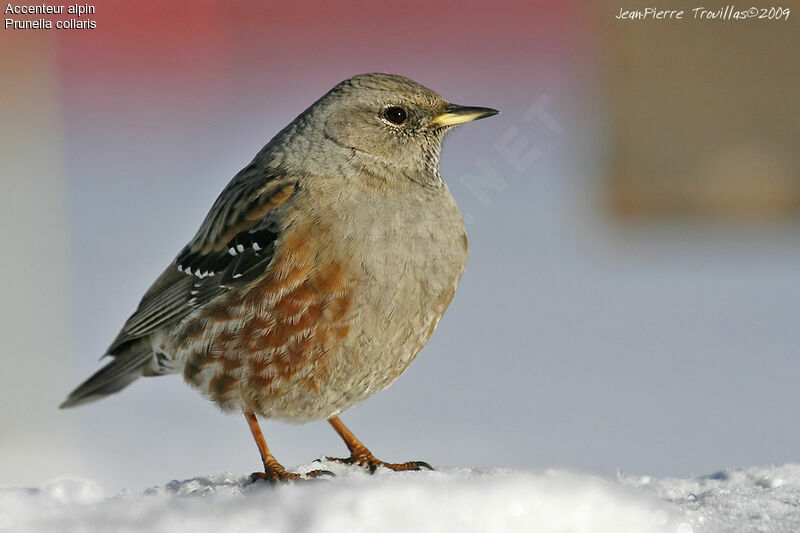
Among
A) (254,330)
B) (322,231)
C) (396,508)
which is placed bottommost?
(396,508)

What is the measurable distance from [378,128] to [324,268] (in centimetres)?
75

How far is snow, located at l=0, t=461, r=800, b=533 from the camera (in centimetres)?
232

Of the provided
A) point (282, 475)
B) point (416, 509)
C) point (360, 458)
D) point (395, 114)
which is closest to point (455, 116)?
point (395, 114)

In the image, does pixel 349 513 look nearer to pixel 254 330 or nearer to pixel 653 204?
pixel 254 330

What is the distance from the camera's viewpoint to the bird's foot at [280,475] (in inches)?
125

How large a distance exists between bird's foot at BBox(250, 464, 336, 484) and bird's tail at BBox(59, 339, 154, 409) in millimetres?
1000

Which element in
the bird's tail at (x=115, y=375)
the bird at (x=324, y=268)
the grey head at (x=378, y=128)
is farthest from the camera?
the bird's tail at (x=115, y=375)

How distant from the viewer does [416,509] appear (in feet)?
7.68

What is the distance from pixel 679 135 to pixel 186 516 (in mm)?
8283

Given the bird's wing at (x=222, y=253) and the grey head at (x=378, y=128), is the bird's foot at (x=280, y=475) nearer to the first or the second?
the bird's wing at (x=222, y=253)

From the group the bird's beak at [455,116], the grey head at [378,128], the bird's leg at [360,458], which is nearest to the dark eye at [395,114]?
the grey head at [378,128]

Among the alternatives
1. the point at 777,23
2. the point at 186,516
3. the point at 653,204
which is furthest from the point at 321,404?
the point at 777,23

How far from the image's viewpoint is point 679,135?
9719mm

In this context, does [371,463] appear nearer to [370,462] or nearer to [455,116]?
[370,462]
